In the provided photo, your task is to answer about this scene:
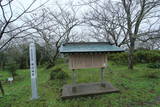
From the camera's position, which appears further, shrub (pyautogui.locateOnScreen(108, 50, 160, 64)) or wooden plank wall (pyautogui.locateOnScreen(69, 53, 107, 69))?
shrub (pyautogui.locateOnScreen(108, 50, 160, 64))

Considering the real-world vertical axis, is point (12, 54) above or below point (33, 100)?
above

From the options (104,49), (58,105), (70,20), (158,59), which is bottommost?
(58,105)

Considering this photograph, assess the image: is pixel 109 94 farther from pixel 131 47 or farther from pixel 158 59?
pixel 158 59

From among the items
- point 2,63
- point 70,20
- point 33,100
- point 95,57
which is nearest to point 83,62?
point 95,57

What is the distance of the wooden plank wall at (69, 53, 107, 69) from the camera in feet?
13.7

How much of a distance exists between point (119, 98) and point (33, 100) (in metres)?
3.02

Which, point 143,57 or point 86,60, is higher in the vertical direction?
point 86,60

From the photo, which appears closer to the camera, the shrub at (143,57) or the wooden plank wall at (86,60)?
the wooden plank wall at (86,60)

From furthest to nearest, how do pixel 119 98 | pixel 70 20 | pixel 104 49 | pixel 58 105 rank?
pixel 70 20 < pixel 104 49 < pixel 119 98 < pixel 58 105

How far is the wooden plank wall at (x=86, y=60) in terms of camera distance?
417 cm

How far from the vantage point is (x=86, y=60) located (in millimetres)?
4277

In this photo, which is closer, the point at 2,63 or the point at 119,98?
the point at 119,98

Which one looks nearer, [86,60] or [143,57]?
[86,60]

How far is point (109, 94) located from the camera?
4.19 meters
